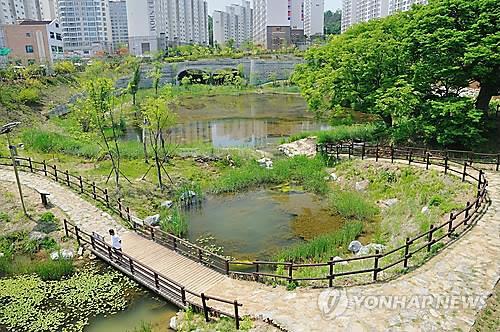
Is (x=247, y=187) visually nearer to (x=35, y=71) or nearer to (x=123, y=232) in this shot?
(x=123, y=232)

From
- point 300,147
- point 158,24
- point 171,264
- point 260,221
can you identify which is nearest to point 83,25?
point 158,24

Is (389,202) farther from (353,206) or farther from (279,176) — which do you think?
(279,176)

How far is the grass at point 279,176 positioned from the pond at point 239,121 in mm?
8152

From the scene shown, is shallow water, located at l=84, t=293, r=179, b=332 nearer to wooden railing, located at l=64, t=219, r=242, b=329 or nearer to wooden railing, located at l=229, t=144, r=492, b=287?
wooden railing, located at l=64, t=219, r=242, b=329

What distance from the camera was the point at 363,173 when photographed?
2175cm

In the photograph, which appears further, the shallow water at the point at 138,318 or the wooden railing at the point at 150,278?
the shallow water at the point at 138,318

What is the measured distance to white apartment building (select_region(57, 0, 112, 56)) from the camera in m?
125

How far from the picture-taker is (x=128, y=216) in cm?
1706

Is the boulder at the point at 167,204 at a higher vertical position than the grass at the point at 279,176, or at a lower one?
lower

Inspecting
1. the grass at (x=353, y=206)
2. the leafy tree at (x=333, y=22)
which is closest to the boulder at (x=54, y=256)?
the grass at (x=353, y=206)

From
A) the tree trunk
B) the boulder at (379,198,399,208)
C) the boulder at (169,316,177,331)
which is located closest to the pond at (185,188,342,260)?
the boulder at (379,198,399,208)

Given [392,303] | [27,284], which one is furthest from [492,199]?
[27,284]

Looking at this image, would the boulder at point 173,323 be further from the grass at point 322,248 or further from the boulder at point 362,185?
the boulder at point 362,185

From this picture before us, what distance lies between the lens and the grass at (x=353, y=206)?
1791 cm
